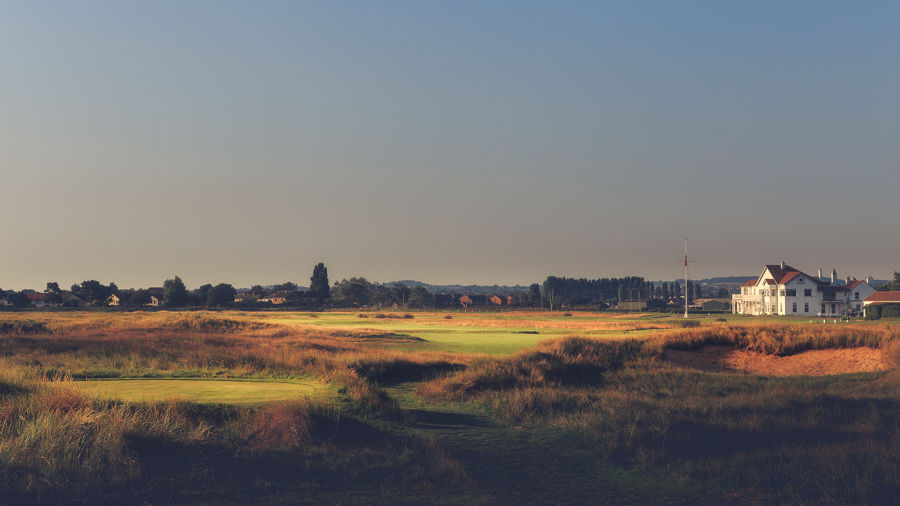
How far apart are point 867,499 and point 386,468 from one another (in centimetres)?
769

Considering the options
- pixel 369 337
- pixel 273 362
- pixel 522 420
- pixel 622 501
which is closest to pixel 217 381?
pixel 273 362

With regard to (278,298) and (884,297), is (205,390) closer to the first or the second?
(884,297)

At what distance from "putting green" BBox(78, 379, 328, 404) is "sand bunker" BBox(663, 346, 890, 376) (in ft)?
60.0

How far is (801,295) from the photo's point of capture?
100250 millimetres

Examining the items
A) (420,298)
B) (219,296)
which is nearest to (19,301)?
(219,296)

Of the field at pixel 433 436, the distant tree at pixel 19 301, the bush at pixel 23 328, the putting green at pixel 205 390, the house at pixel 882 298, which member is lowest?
the field at pixel 433 436

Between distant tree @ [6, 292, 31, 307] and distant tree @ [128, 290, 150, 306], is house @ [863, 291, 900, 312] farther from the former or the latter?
distant tree @ [6, 292, 31, 307]

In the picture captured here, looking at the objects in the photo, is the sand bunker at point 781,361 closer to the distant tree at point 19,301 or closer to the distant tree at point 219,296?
the distant tree at point 19,301

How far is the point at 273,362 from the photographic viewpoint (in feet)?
85.7

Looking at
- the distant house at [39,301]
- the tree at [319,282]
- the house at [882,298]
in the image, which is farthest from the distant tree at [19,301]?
the house at [882,298]

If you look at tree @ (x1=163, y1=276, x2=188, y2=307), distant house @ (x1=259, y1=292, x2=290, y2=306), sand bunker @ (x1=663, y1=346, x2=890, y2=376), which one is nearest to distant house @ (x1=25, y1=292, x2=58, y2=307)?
tree @ (x1=163, y1=276, x2=188, y2=307)

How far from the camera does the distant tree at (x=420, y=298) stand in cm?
18200

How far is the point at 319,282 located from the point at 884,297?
407 feet

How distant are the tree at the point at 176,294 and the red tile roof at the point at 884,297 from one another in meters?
119
